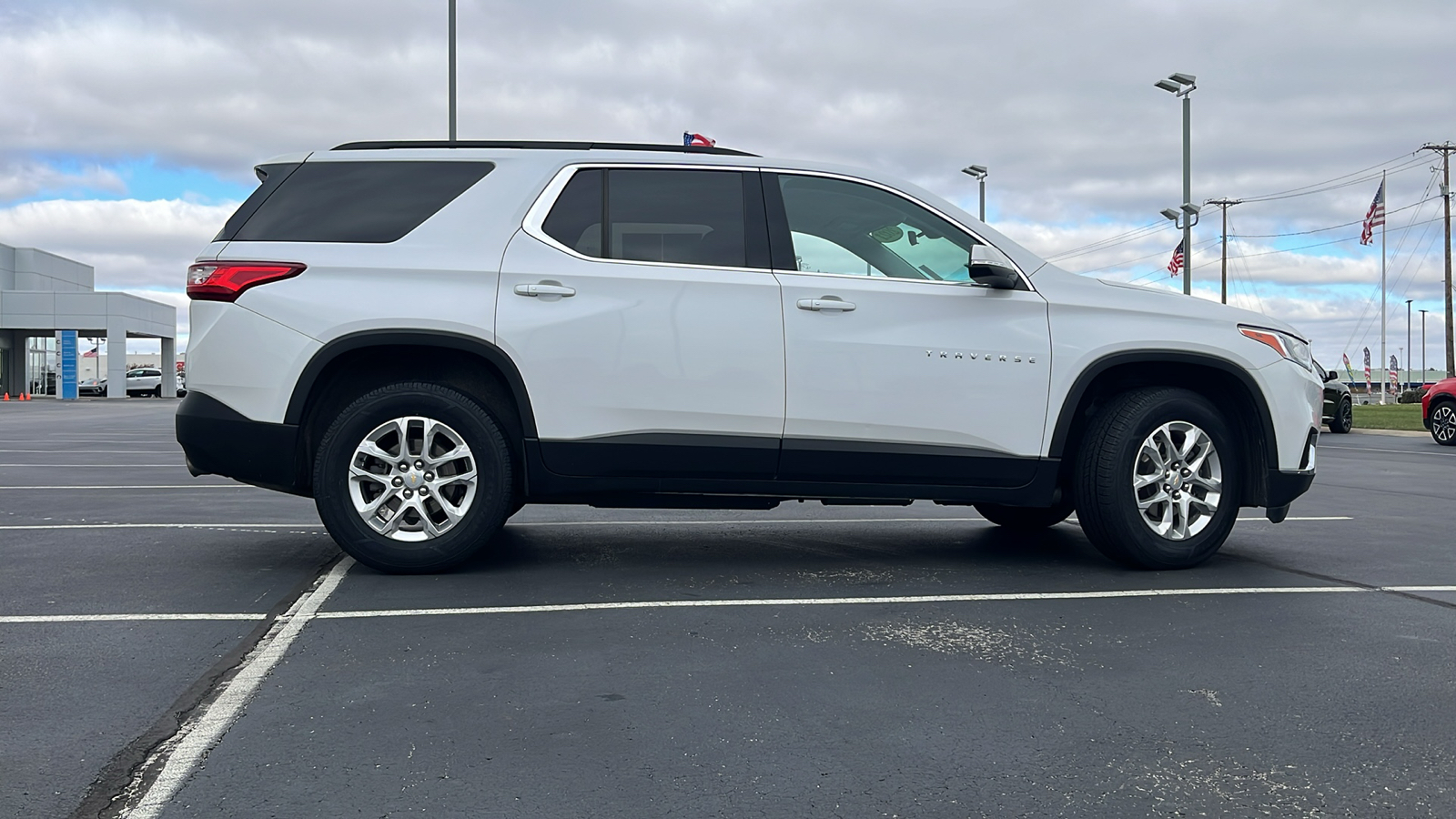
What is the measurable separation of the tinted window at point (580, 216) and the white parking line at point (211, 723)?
78.7 inches

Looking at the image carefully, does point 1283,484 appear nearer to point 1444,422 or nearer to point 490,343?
point 490,343

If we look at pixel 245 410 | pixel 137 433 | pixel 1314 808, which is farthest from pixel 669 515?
pixel 137 433

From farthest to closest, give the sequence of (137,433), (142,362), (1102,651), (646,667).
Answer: (142,362) < (137,433) < (1102,651) < (646,667)

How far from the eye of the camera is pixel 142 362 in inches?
4200

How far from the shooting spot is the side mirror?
217 inches

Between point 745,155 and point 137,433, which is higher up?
point 745,155

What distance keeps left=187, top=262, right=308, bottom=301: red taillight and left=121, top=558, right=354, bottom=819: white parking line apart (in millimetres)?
1541

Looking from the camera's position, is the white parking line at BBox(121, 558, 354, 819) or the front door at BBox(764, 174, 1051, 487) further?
the front door at BBox(764, 174, 1051, 487)

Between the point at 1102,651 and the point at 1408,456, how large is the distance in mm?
14156

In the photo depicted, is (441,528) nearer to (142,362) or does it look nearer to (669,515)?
(669,515)

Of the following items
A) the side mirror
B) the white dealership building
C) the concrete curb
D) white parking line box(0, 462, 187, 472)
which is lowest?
white parking line box(0, 462, 187, 472)

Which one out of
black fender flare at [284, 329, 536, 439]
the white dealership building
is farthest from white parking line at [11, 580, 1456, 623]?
the white dealership building

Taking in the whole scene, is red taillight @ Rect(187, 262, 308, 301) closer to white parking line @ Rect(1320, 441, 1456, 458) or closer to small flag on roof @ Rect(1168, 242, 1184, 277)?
white parking line @ Rect(1320, 441, 1456, 458)

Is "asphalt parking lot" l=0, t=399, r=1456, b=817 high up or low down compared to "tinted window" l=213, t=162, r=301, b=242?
down
